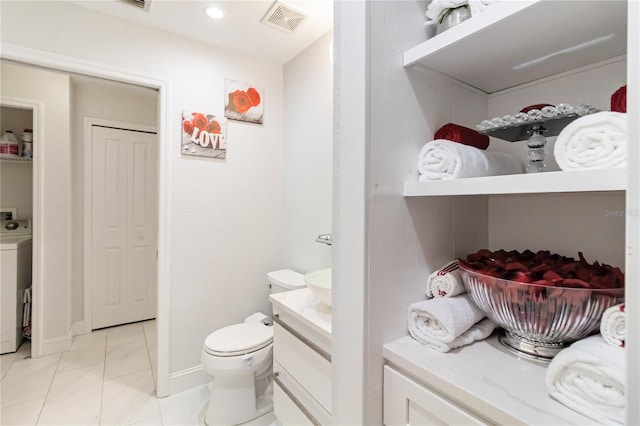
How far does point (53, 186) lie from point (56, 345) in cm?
128

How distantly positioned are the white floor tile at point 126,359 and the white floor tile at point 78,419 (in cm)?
38

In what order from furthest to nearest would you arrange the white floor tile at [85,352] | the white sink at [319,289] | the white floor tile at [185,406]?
the white floor tile at [85,352], the white floor tile at [185,406], the white sink at [319,289]

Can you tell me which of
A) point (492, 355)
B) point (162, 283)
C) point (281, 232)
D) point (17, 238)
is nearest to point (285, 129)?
point (281, 232)

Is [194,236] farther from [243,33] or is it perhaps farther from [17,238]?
[17,238]

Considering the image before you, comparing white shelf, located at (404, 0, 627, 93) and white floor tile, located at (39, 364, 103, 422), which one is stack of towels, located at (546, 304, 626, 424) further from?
white floor tile, located at (39, 364, 103, 422)

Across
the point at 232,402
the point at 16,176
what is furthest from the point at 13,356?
the point at 232,402

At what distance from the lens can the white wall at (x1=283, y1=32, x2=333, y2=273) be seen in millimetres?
1870

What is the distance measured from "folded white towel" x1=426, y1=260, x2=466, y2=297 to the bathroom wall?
3.56 m

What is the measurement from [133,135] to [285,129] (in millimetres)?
1763

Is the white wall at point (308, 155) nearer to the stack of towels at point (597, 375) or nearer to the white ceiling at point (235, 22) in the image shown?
the white ceiling at point (235, 22)

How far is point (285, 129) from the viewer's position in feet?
7.49

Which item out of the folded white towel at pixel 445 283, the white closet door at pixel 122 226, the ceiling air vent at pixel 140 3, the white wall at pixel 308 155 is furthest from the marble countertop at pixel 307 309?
the white closet door at pixel 122 226

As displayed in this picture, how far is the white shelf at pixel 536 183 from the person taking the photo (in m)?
0.46

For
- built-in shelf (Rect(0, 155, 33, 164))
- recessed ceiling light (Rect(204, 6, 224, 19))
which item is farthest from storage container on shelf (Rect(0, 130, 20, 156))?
recessed ceiling light (Rect(204, 6, 224, 19))
